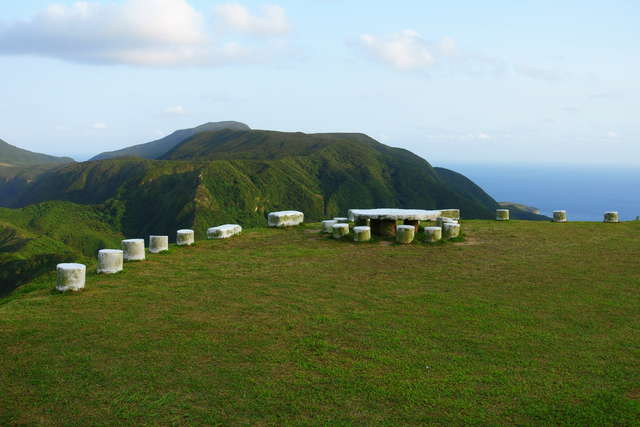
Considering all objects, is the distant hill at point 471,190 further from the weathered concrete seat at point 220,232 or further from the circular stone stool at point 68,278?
the circular stone stool at point 68,278

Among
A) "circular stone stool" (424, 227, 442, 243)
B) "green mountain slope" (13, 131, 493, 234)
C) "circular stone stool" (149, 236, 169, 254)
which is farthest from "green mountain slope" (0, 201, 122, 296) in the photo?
"circular stone stool" (424, 227, 442, 243)

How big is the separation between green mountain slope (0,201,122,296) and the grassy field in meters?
49.5

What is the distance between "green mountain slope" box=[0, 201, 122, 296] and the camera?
194 feet

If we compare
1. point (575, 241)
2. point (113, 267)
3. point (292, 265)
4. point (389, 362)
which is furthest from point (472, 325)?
point (575, 241)

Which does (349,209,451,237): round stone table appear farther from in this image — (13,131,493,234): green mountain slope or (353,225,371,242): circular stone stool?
(13,131,493,234): green mountain slope

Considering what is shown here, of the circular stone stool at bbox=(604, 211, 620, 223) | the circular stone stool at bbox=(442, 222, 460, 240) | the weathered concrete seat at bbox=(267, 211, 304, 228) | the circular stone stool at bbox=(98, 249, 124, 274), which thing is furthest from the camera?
the circular stone stool at bbox=(604, 211, 620, 223)

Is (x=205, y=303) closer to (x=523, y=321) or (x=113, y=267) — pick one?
(x=113, y=267)

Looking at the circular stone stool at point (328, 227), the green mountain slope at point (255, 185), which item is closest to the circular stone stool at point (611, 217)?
the circular stone stool at point (328, 227)

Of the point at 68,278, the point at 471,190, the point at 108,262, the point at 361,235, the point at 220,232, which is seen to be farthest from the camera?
the point at 471,190

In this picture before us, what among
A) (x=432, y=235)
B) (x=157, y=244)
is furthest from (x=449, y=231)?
(x=157, y=244)

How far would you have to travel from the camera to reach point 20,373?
24.5ft

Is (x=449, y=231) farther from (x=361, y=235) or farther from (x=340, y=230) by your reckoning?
(x=340, y=230)

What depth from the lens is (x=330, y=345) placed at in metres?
8.54

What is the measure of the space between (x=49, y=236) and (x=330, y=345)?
103m
